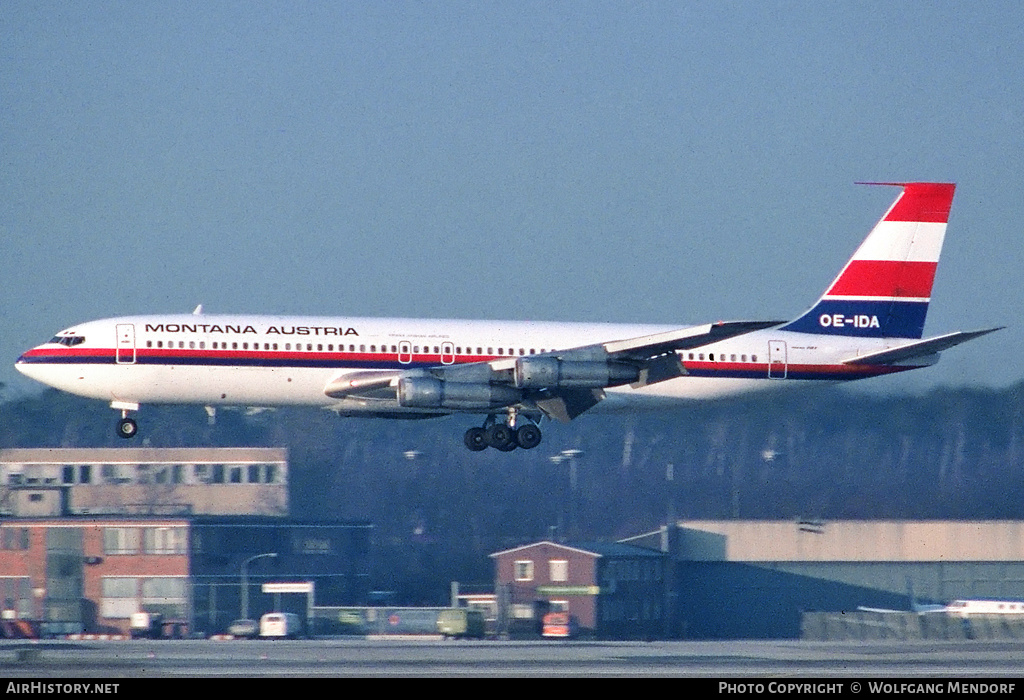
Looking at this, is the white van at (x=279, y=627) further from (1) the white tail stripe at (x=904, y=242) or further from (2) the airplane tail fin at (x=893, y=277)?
(1) the white tail stripe at (x=904, y=242)

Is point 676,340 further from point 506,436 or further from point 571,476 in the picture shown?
point 571,476

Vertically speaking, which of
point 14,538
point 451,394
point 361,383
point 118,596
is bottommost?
point 118,596

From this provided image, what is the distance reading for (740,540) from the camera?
65250 mm

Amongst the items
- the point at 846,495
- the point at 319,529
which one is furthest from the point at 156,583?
the point at 846,495

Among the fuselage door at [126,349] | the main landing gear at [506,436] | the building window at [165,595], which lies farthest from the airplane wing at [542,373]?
the building window at [165,595]

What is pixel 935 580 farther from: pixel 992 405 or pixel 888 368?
pixel 888 368

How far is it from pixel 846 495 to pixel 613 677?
1242 inches

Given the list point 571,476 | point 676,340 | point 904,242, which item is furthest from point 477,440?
point 571,476

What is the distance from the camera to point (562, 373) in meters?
45.4

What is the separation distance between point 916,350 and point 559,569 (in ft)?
66.4

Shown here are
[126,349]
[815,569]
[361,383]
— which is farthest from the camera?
[815,569]

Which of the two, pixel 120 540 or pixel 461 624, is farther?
pixel 120 540

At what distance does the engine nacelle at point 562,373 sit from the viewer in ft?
148

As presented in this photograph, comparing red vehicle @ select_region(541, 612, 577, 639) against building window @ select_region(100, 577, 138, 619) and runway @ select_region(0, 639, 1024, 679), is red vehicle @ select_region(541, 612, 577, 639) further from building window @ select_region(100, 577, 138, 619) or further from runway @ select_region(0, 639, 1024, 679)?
building window @ select_region(100, 577, 138, 619)
